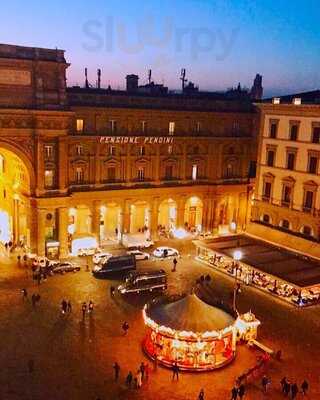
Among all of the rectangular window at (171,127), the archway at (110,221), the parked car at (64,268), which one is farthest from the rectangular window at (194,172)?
the parked car at (64,268)

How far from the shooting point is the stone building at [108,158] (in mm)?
49750

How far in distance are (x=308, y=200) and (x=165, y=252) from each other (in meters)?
15.9

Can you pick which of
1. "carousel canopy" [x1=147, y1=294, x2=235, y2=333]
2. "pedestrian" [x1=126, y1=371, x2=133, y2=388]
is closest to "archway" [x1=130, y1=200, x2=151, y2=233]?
"carousel canopy" [x1=147, y1=294, x2=235, y2=333]

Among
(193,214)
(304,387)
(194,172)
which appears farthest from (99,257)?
(304,387)

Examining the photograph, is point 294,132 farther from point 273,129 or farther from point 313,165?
point 313,165

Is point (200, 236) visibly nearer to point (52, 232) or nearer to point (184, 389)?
point (52, 232)

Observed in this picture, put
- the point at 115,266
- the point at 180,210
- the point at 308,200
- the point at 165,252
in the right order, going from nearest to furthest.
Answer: the point at 115,266 < the point at 308,200 < the point at 165,252 < the point at 180,210

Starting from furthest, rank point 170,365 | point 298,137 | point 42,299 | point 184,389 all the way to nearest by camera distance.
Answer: point 298,137, point 42,299, point 170,365, point 184,389

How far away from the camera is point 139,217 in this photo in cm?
6109

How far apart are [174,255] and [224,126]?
1840 cm

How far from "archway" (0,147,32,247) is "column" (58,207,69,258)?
318cm

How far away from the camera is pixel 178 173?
61531 mm

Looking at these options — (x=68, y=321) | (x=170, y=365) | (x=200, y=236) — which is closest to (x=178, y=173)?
(x=200, y=236)

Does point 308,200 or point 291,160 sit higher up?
point 291,160
